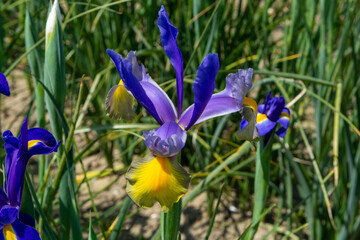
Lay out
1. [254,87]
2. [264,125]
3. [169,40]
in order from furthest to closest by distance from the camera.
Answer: [254,87] < [264,125] < [169,40]

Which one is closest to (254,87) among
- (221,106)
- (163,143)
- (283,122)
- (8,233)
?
(283,122)

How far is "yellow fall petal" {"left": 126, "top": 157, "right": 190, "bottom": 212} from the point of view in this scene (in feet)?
2.05

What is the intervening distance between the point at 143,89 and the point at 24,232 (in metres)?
0.27

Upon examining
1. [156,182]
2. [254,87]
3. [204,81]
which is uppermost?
[204,81]

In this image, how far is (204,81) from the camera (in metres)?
0.65

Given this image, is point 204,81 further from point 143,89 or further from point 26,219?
point 26,219

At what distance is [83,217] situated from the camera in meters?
1.69

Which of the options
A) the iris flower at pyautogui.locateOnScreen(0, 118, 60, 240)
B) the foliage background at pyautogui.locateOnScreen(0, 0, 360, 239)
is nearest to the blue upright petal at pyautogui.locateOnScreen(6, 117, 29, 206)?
the iris flower at pyautogui.locateOnScreen(0, 118, 60, 240)

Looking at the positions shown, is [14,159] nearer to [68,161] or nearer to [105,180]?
[68,161]

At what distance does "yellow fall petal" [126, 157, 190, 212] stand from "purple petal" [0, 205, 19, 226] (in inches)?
6.6

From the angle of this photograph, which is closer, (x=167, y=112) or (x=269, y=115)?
(x=167, y=112)

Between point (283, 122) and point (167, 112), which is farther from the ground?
point (167, 112)

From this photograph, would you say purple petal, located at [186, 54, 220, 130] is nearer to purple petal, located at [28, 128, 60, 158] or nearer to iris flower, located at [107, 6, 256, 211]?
iris flower, located at [107, 6, 256, 211]

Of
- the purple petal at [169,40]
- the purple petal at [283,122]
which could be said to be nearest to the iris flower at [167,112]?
the purple petal at [169,40]
